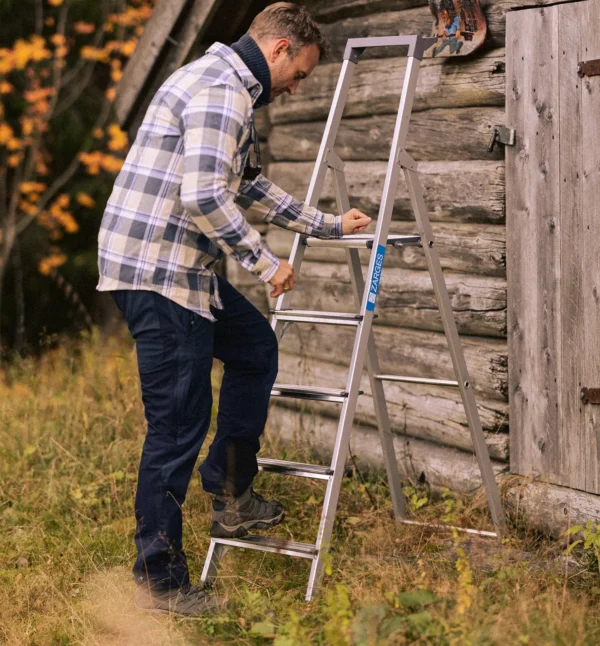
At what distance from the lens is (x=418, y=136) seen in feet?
15.5

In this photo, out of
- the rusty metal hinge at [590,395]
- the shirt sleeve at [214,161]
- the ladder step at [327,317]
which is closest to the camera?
the shirt sleeve at [214,161]

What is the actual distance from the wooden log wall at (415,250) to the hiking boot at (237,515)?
1255mm

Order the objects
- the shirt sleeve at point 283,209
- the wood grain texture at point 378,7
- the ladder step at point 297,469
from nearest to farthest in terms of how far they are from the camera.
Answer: the ladder step at point 297,469 < the shirt sleeve at point 283,209 < the wood grain texture at point 378,7

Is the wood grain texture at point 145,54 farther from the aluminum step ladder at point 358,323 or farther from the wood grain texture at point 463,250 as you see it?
the aluminum step ladder at point 358,323

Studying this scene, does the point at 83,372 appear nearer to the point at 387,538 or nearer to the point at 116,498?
the point at 116,498

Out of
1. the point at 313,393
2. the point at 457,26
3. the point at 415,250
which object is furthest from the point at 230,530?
the point at 457,26

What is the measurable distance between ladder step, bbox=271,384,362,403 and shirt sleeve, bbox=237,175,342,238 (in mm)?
595

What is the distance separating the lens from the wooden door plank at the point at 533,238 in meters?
3.98

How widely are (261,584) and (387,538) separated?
0.62 m

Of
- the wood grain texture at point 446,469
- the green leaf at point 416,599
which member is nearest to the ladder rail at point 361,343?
the green leaf at point 416,599

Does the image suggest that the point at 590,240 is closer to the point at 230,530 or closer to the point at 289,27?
the point at 289,27

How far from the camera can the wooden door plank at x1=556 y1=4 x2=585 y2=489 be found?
3861 mm

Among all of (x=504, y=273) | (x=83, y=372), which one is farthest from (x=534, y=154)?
(x=83, y=372)

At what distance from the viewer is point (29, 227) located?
897 cm
